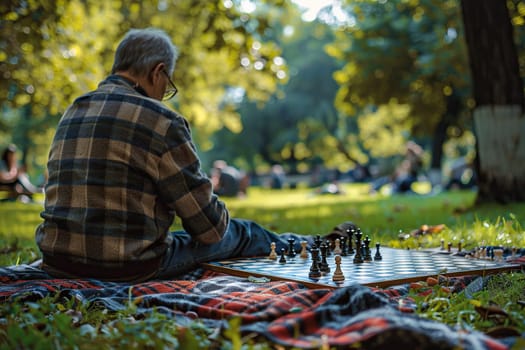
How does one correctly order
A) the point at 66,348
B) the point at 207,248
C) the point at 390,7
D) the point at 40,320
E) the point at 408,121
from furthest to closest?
1. the point at 408,121
2. the point at 390,7
3. the point at 207,248
4. the point at 40,320
5. the point at 66,348

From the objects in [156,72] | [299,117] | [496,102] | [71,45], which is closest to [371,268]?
[156,72]

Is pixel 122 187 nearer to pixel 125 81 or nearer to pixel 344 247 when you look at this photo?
pixel 125 81

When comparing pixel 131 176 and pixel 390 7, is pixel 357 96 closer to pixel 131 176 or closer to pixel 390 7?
pixel 390 7

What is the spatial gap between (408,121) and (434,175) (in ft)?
8.00

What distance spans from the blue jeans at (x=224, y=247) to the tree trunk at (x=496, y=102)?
4.92 m

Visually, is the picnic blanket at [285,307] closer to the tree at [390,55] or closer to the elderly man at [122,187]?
the elderly man at [122,187]

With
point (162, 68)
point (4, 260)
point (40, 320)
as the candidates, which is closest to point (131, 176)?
point (162, 68)

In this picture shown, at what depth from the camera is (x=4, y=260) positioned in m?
5.18

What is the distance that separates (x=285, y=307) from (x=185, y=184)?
47.4 inches

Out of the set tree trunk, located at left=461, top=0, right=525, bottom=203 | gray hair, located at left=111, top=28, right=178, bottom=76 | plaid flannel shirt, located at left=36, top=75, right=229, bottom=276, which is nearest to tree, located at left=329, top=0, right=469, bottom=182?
tree trunk, located at left=461, top=0, right=525, bottom=203

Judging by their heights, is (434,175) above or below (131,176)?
above

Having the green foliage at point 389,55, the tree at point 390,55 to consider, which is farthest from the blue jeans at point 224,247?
the green foliage at point 389,55

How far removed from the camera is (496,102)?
891 cm

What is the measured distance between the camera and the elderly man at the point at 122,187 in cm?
345
